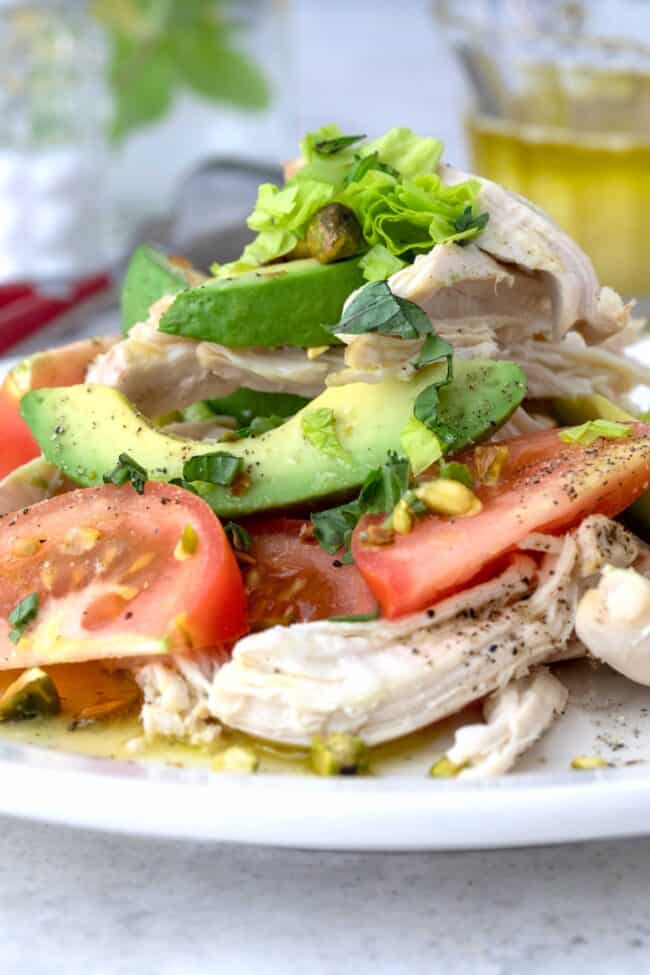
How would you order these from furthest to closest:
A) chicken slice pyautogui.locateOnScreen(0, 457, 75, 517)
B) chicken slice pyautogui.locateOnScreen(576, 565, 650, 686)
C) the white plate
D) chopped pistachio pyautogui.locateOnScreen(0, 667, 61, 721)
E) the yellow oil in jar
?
the yellow oil in jar, chicken slice pyautogui.locateOnScreen(0, 457, 75, 517), chopped pistachio pyautogui.locateOnScreen(0, 667, 61, 721), chicken slice pyautogui.locateOnScreen(576, 565, 650, 686), the white plate

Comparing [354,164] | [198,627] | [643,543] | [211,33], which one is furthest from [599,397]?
[211,33]

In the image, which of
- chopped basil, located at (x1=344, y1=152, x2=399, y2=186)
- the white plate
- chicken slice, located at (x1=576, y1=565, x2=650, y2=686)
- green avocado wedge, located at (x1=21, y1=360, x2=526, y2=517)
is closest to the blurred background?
chopped basil, located at (x1=344, y1=152, x2=399, y2=186)

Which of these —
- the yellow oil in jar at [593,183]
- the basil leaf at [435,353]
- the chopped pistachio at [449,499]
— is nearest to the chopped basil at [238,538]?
the chopped pistachio at [449,499]

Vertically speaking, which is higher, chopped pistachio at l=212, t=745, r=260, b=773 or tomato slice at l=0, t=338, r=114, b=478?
tomato slice at l=0, t=338, r=114, b=478

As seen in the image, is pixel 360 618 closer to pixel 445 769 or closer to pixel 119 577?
pixel 445 769

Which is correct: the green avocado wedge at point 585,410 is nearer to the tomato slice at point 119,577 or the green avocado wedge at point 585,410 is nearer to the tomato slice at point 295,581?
the tomato slice at point 295,581

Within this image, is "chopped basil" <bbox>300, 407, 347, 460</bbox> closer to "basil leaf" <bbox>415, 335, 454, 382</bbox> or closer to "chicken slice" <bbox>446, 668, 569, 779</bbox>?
"basil leaf" <bbox>415, 335, 454, 382</bbox>
